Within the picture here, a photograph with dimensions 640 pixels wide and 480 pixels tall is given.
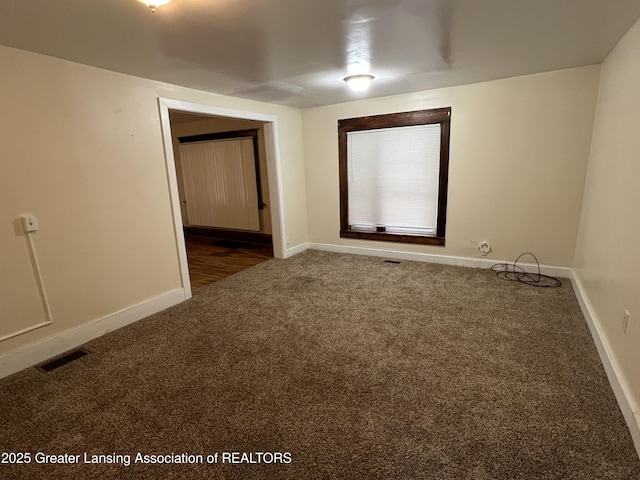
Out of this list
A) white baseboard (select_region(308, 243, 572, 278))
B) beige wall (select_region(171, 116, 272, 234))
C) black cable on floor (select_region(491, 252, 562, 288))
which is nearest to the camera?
black cable on floor (select_region(491, 252, 562, 288))

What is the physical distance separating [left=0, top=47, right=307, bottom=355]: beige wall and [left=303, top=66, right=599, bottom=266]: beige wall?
120 inches

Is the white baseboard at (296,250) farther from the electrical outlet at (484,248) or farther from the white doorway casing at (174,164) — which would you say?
the electrical outlet at (484,248)

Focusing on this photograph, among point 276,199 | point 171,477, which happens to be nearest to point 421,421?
point 171,477

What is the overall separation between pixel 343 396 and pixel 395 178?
3.38 metres

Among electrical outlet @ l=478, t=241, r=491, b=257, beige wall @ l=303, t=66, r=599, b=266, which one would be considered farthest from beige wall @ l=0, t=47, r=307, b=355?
electrical outlet @ l=478, t=241, r=491, b=257

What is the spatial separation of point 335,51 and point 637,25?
204cm

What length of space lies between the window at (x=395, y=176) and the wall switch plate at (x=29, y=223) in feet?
12.1

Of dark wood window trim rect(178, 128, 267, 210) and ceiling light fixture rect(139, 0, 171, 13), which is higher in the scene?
ceiling light fixture rect(139, 0, 171, 13)

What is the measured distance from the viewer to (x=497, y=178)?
3963 millimetres

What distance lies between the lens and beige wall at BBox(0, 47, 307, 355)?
92.7 inches

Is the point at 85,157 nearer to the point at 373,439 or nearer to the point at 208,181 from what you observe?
the point at 373,439

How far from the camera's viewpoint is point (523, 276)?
12.8ft

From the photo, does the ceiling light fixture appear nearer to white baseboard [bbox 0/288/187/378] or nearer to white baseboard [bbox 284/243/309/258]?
white baseboard [bbox 0/288/187/378]

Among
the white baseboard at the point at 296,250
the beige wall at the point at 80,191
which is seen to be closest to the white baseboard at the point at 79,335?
the beige wall at the point at 80,191
